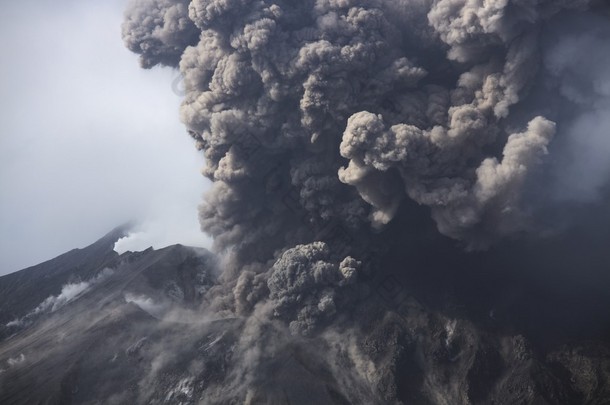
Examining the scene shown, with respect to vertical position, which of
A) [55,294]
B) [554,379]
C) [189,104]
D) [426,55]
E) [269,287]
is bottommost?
[554,379]

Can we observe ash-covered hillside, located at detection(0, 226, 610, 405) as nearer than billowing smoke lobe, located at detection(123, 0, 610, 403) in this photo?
No

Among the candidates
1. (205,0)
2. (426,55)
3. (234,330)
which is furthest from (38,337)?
(426,55)

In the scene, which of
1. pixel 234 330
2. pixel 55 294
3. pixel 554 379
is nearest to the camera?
pixel 554 379

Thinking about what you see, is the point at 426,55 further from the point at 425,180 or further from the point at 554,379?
the point at 554,379

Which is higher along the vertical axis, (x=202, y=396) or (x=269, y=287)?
(x=269, y=287)

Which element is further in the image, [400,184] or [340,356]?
[400,184]

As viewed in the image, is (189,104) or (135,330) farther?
(189,104)

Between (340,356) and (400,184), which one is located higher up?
(400,184)

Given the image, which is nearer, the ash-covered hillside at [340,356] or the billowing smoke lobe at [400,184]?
the billowing smoke lobe at [400,184]
